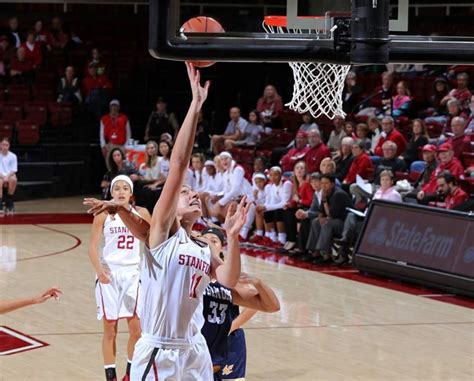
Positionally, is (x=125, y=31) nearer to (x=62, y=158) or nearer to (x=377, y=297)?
(x=62, y=158)

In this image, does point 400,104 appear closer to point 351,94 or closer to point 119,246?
point 351,94

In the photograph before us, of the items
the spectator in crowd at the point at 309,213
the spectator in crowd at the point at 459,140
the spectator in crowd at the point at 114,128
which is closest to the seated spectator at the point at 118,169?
the spectator in crowd at the point at 114,128

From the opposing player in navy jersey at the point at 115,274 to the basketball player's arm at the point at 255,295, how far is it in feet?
9.55

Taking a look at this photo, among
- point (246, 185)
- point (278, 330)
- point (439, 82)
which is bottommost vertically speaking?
point (278, 330)

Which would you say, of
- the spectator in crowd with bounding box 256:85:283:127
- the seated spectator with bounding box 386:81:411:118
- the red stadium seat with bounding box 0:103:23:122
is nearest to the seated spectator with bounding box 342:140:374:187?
the seated spectator with bounding box 386:81:411:118

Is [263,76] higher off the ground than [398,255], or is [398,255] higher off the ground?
[263,76]

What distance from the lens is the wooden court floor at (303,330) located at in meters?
8.65

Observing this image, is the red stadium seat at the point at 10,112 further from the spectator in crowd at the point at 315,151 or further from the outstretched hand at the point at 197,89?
the outstretched hand at the point at 197,89

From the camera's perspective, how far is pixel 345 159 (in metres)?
14.7

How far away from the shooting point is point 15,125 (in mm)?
20609

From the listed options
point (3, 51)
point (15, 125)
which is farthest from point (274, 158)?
point (3, 51)

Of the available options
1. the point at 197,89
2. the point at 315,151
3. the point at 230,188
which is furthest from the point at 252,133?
the point at 197,89

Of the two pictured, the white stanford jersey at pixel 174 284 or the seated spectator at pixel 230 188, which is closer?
the white stanford jersey at pixel 174 284

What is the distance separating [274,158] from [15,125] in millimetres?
6276
